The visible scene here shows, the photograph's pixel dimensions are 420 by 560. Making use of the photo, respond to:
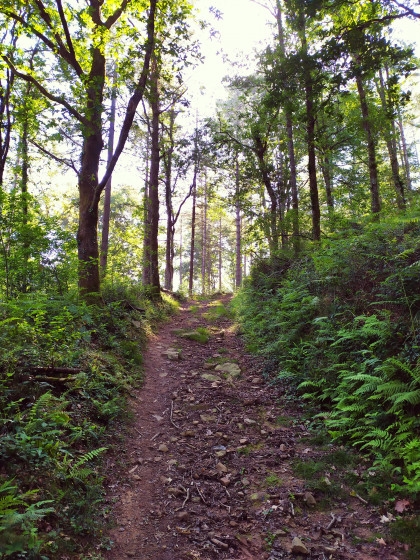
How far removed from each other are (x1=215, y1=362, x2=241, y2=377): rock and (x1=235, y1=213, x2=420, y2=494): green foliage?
31.1 inches

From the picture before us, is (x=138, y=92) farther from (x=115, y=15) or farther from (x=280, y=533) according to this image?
(x=280, y=533)

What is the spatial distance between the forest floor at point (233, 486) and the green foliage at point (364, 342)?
420 mm

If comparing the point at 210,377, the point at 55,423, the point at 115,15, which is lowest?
the point at 210,377

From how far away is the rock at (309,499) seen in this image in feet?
10.7

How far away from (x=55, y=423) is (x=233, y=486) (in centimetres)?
219

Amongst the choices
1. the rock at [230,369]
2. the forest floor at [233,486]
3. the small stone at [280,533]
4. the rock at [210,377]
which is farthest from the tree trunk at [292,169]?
the small stone at [280,533]

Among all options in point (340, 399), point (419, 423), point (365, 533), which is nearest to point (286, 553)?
point (365, 533)

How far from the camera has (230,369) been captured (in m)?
7.23

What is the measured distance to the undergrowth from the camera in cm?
239

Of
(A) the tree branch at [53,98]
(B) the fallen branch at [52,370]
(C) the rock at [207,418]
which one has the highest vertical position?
(A) the tree branch at [53,98]

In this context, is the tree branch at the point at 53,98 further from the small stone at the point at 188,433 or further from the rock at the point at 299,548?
the rock at the point at 299,548

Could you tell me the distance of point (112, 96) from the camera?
24.0ft

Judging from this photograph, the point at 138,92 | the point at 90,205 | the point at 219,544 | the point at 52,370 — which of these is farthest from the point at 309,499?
the point at 138,92

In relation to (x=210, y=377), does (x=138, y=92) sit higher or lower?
higher
